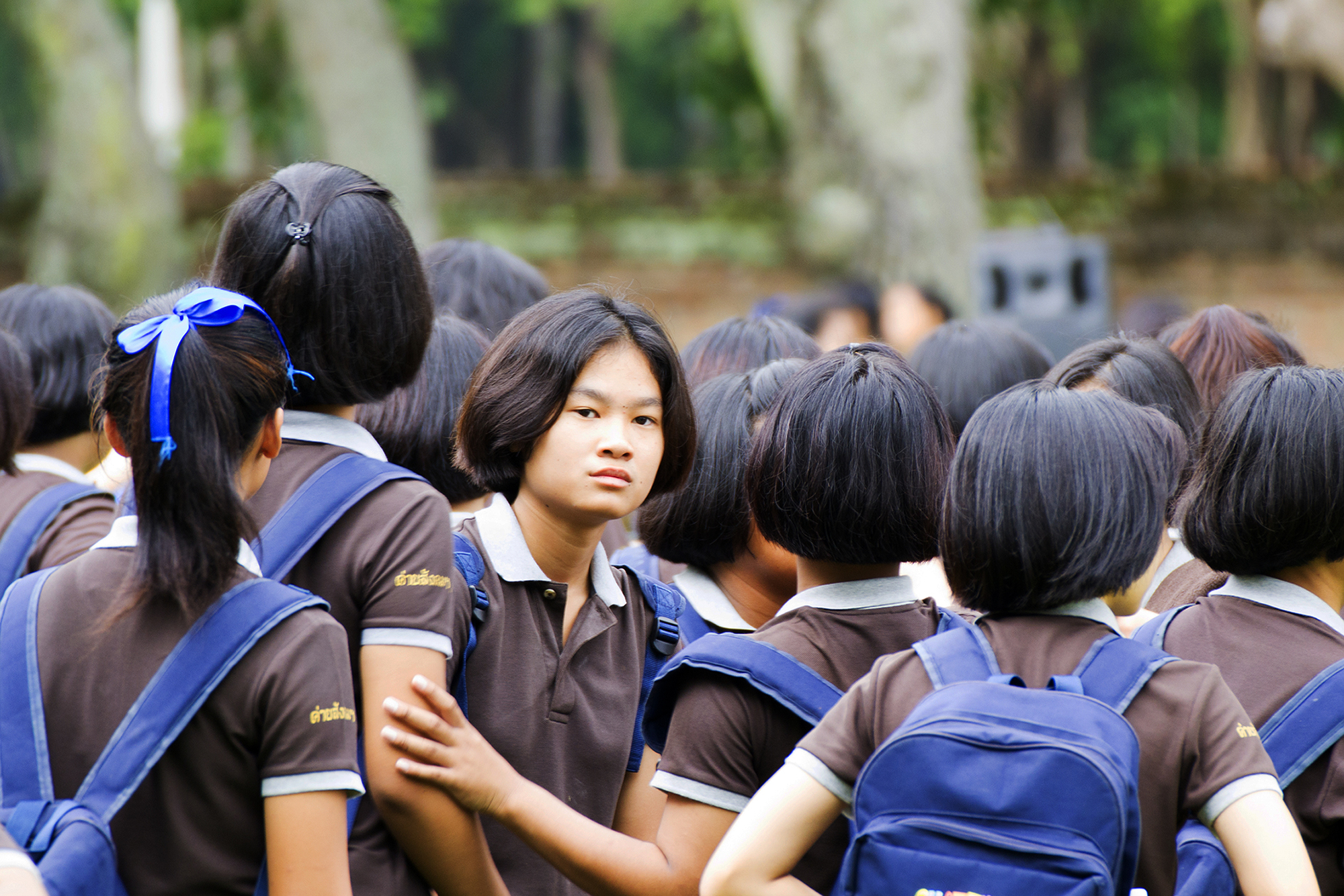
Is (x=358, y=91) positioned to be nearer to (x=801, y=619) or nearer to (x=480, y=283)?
(x=480, y=283)

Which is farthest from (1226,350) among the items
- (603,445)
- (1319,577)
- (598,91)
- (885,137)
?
(598,91)

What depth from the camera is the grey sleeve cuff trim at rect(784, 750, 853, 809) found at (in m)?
1.61

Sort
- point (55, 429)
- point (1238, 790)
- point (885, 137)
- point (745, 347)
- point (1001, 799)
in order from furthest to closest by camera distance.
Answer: point (885, 137) → point (745, 347) → point (55, 429) → point (1238, 790) → point (1001, 799)

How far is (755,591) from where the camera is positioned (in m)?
2.47

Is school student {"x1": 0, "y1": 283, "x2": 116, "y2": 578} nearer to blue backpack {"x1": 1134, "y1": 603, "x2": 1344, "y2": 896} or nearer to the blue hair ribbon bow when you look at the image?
the blue hair ribbon bow

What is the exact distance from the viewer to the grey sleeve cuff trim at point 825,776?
1605 mm

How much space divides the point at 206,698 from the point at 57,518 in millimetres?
1188

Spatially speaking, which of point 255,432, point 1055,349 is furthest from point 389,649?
point 1055,349

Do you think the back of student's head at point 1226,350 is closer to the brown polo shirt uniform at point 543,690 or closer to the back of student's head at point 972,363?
the back of student's head at point 972,363

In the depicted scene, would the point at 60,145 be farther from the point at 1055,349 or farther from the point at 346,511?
the point at 346,511

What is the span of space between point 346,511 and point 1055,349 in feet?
19.1

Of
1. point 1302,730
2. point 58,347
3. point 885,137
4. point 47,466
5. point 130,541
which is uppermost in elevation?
point 885,137

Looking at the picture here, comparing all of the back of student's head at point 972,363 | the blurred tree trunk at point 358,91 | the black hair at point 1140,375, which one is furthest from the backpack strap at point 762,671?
the blurred tree trunk at point 358,91

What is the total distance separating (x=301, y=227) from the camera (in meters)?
1.99
